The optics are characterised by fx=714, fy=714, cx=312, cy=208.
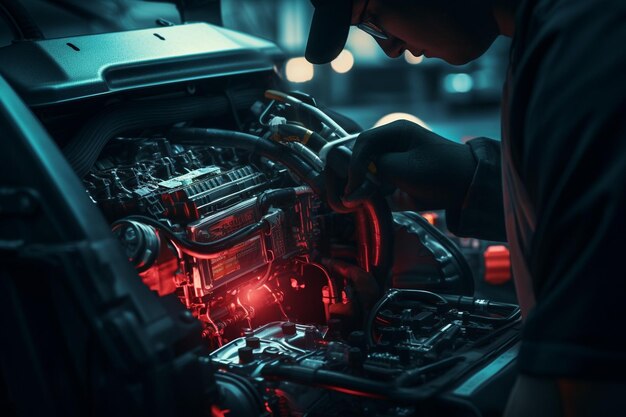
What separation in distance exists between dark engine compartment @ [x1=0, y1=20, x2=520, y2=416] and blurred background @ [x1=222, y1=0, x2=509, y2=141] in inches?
317

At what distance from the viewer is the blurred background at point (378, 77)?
11.3 meters

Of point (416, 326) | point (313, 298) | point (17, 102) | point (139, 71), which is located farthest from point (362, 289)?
point (17, 102)

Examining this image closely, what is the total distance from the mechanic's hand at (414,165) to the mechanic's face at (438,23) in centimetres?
48

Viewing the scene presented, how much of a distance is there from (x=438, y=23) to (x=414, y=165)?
2.14 feet

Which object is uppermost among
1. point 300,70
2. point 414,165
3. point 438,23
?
point 300,70

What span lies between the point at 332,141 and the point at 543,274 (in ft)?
4.59

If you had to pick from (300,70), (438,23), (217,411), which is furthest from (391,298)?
(300,70)

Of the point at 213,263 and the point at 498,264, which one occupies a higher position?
the point at 213,263

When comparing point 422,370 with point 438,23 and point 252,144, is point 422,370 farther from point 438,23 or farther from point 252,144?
point 252,144

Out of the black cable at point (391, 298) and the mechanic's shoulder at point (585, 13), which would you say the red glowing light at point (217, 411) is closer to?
the black cable at point (391, 298)

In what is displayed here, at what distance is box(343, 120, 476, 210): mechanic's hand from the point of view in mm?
2137

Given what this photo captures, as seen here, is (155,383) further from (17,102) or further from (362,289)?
(362,289)

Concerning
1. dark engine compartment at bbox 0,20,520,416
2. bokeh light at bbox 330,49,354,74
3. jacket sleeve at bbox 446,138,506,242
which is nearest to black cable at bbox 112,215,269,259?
dark engine compartment at bbox 0,20,520,416

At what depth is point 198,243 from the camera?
194 centimetres
